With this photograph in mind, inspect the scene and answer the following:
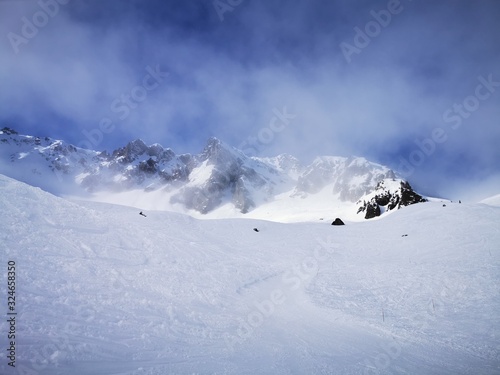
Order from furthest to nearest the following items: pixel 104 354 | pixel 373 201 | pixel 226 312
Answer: pixel 373 201
pixel 226 312
pixel 104 354

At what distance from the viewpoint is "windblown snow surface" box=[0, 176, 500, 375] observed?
21.8ft

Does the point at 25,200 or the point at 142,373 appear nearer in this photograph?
the point at 142,373

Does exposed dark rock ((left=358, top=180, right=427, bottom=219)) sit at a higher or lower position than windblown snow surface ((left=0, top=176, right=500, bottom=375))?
higher

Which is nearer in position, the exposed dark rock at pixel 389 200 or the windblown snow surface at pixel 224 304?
the windblown snow surface at pixel 224 304

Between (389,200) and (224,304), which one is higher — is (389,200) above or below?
above

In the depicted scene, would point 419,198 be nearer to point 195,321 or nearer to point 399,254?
point 399,254

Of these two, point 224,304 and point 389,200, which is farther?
point 389,200

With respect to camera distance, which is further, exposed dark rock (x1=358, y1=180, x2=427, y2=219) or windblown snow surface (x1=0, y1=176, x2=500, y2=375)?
exposed dark rock (x1=358, y1=180, x2=427, y2=219)

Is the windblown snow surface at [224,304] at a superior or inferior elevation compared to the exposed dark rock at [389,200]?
inferior

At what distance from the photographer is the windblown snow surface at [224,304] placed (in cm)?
664

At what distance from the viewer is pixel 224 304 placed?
11555 millimetres

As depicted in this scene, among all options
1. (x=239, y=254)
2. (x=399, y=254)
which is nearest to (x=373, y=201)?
(x=399, y=254)

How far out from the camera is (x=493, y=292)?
13414 millimetres

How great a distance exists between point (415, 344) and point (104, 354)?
348 inches
